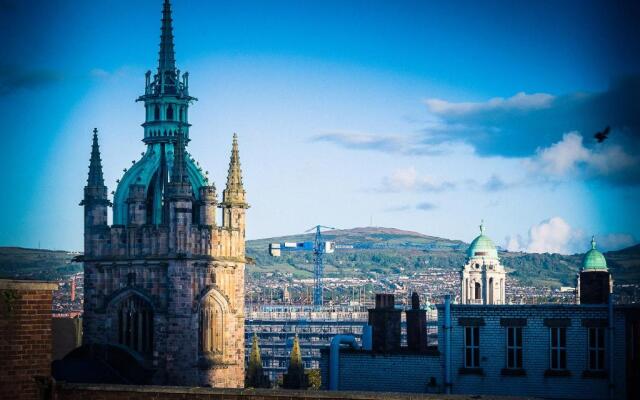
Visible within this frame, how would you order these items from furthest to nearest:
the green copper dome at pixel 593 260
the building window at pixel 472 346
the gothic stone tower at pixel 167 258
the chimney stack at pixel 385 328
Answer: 1. the green copper dome at pixel 593 260
2. the gothic stone tower at pixel 167 258
3. the chimney stack at pixel 385 328
4. the building window at pixel 472 346

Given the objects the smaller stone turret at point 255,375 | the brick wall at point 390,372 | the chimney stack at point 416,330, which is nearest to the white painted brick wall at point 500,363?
the brick wall at point 390,372

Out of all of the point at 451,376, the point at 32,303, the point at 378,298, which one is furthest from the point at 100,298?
the point at 32,303

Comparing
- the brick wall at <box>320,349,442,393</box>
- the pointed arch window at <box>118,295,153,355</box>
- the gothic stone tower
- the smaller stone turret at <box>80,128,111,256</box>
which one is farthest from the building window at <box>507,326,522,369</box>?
the smaller stone turret at <box>80,128,111,256</box>

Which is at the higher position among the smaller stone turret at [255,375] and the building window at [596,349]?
the building window at [596,349]

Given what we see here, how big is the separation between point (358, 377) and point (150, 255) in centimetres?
2555

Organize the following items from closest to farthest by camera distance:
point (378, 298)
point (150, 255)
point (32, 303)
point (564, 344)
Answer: point (32, 303) < point (564, 344) < point (378, 298) < point (150, 255)

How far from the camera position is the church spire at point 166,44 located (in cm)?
8262

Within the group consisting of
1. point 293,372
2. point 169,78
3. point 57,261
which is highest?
point 169,78

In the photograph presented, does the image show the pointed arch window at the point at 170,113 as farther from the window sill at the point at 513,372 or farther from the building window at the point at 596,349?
the building window at the point at 596,349

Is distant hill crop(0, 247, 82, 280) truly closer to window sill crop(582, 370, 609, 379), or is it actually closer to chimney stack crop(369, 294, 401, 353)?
chimney stack crop(369, 294, 401, 353)

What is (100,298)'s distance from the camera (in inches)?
3172

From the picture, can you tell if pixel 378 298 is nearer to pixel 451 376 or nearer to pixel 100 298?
pixel 451 376

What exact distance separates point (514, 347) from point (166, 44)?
117 ft

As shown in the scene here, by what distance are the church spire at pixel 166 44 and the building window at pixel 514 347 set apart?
111 ft
